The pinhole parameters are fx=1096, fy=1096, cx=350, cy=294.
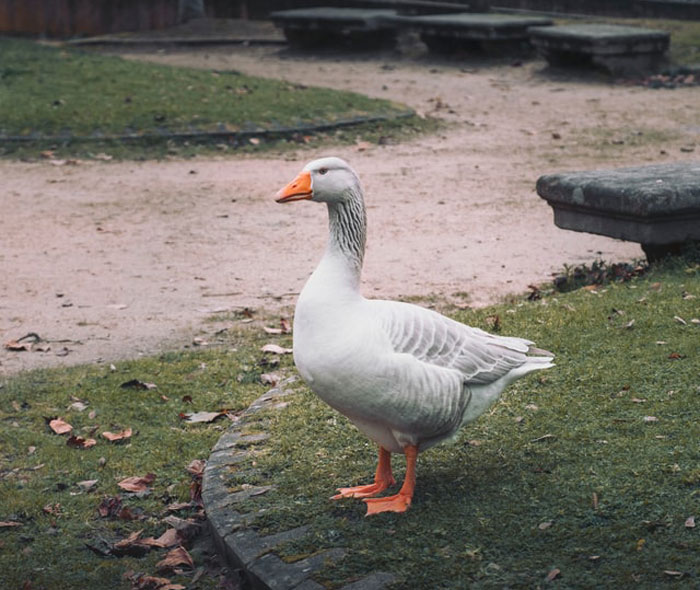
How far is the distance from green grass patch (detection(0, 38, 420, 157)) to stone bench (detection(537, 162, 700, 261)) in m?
4.99

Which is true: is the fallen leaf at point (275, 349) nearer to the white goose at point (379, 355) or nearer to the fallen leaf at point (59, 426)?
the fallen leaf at point (59, 426)

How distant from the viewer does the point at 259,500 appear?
4.08 metres

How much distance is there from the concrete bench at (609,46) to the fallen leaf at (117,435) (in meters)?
11.1

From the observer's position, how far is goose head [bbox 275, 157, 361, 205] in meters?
3.74

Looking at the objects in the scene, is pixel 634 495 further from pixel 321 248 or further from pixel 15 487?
pixel 321 248

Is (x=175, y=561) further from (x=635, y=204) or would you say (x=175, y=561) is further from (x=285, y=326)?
(x=635, y=204)

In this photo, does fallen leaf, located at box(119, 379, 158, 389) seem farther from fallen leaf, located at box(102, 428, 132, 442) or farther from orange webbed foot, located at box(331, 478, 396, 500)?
orange webbed foot, located at box(331, 478, 396, 500)

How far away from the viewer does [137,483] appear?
15.4 ft

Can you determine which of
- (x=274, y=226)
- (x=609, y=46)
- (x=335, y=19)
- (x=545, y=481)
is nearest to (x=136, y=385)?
(x=545, y=481)

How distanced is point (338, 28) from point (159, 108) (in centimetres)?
657

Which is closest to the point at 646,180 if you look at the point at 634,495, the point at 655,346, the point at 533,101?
the point at 655,346

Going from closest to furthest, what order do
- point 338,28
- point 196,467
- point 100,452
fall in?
1. point 196,467
2. point 100,452
3. point 338,28

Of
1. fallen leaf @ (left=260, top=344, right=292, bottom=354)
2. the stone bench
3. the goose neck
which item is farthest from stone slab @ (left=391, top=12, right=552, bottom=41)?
the goose neck

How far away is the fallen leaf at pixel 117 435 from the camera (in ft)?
16.8
